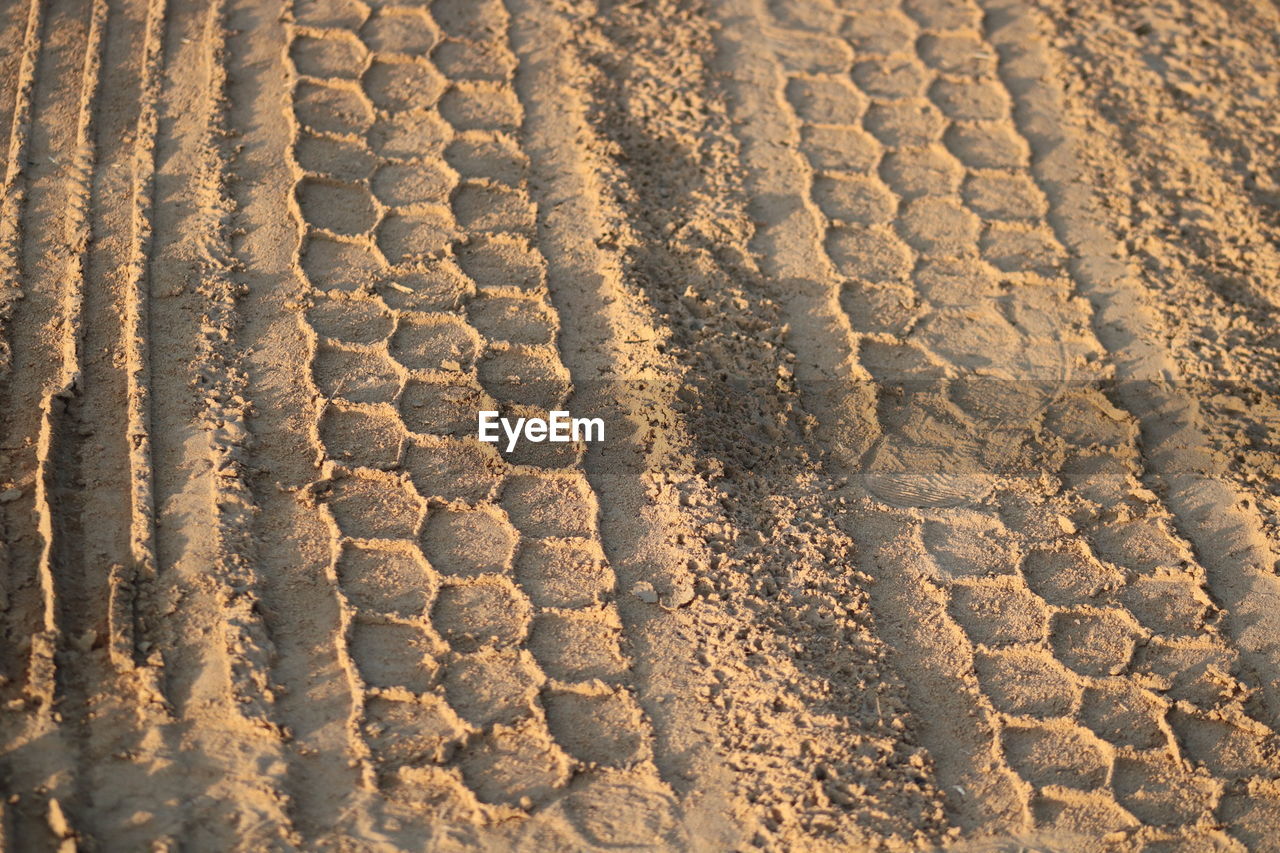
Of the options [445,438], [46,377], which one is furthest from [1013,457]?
[46,377]

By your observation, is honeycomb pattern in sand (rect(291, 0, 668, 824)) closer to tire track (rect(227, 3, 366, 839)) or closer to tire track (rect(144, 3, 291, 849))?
tire track (rect(227, 3, 366, 839))

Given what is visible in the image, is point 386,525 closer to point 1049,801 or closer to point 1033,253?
point 1049,801

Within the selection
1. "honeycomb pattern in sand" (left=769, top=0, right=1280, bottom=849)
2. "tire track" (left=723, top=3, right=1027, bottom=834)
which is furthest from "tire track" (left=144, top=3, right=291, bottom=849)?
"honeycomb pattern in sand" (left=769, top=0, right=1280, bottom=849)

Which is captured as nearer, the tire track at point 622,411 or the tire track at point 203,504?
the tire track at point 203,504

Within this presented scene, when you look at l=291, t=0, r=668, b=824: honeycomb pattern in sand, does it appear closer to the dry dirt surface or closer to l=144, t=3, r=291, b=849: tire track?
the dry dirt surface

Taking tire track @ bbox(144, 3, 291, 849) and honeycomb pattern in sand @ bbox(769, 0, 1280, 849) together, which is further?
honeycomb pattern in sand @ bbox(769, 0, 1280, 849)

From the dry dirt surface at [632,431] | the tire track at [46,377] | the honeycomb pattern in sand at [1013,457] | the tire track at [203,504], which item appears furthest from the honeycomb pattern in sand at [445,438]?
the honeycomb pattern in sand at [1013,457]

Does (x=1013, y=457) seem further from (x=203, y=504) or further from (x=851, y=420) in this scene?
(x=203, y=504)

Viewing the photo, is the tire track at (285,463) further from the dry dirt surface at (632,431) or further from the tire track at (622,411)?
the tire track at (622,411)

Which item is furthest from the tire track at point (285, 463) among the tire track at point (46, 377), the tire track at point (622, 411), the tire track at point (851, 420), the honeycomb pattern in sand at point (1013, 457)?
the honeycomb pattern in sand at point (1013, 457)
